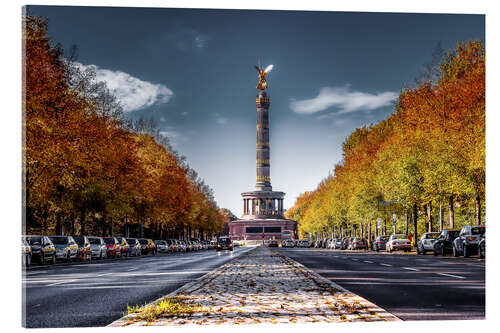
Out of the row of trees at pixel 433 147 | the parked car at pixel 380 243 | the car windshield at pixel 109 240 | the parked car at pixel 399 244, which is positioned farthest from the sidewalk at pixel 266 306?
the parked car at pixel 380 243

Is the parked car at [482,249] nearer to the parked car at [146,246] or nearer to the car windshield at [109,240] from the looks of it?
the car windshield at [109,240]

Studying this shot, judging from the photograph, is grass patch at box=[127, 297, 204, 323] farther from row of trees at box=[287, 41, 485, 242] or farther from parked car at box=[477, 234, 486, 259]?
parked car at box=[477, 234, 486, 259]

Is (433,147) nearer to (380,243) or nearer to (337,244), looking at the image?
(380,243)

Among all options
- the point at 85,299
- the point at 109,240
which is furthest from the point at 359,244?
the point at 85,299

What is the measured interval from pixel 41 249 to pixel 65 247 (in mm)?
3366

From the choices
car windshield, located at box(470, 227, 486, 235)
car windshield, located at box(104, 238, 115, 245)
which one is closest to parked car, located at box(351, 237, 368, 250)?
car windshield, located at box(104, 238, 115, 245)

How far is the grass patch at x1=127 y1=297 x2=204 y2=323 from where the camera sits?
28.8 ft

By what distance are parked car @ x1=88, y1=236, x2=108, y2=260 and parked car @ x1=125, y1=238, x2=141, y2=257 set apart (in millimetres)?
7165

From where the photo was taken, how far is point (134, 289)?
14758 mm

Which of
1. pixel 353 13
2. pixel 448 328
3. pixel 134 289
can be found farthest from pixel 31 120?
pixel 448 328

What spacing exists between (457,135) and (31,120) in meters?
20.5

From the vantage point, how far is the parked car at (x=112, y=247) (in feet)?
134

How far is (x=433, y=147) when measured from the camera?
35969mm
